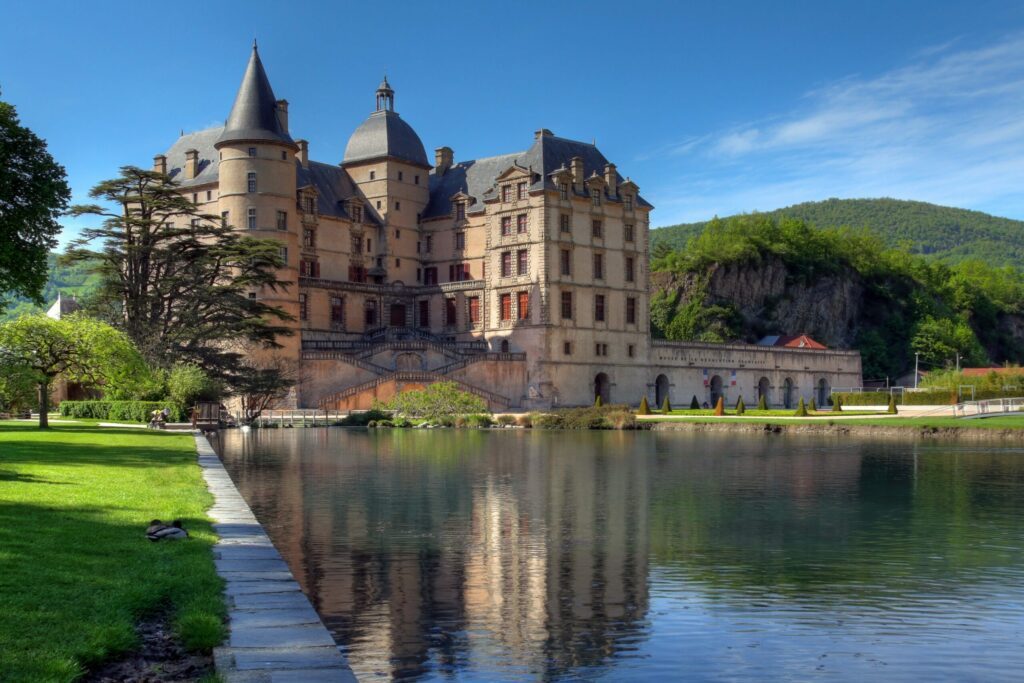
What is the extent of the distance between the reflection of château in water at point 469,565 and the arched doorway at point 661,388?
160 ft

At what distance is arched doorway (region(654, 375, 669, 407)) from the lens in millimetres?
71188

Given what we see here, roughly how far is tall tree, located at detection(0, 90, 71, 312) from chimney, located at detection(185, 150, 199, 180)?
39974 millimetres

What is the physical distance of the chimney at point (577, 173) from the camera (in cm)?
6644

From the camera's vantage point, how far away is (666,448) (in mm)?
34344

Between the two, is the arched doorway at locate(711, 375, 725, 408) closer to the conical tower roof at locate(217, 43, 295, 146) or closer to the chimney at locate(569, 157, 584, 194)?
the chimney at locate(569, 157, 584, 194)

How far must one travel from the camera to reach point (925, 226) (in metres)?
171

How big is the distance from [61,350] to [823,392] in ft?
206

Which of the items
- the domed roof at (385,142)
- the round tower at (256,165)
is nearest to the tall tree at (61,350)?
the round tower at (256,165)

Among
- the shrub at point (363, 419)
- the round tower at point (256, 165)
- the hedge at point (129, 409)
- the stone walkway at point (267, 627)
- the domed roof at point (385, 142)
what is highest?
the domed roof at point (385, 142)

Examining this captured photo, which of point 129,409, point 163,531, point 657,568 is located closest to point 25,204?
point 129,409

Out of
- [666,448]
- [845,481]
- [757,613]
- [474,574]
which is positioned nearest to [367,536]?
[474,574]

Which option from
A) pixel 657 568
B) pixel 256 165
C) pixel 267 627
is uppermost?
pixel 256 165

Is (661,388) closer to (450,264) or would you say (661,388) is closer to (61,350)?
(450,264)

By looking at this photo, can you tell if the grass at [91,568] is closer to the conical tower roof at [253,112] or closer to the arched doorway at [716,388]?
the conical tower roof at [253,112]
